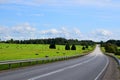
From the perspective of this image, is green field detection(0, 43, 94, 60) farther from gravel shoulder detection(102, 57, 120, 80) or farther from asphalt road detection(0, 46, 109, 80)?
gravel shoulder detection(102, 57, 120, 80)

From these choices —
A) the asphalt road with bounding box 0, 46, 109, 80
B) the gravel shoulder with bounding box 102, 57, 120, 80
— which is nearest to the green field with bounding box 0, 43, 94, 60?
the asphalt road with bounding box 0, 46, 109, 80

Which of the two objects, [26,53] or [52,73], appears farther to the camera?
[26,53]

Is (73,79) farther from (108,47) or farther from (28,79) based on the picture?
(108,47)

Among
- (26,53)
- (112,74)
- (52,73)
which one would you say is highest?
(26,53)

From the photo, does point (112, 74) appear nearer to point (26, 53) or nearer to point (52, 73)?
point (52, 73)

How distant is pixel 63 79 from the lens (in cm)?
2094

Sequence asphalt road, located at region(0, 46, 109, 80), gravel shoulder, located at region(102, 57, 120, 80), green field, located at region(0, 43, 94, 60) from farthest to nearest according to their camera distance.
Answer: green field, located at region(0, 43, 94, 60) → gravel shoulder, located at region(102, 57, 120, 80) → asphalt road, located at region(0, 46, 109, 80)

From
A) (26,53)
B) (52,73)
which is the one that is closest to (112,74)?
Result: (52,73)

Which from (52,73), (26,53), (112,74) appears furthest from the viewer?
(26,53)

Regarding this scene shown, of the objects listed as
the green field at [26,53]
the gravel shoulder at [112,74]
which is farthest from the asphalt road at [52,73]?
the green field at [26,53]

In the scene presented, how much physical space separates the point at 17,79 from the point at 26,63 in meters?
19.0

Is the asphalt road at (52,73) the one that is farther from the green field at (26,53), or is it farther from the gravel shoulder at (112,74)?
the green field at (26,53)

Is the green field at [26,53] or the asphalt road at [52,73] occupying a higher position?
the green field at [26,53]

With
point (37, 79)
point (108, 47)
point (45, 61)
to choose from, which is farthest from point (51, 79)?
point (108, 47)
